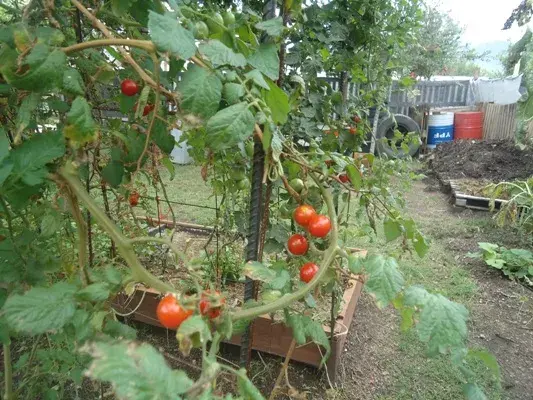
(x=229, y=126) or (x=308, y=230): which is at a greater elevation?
(x=229, y=126)

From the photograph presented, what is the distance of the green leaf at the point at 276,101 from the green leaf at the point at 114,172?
1.58ft

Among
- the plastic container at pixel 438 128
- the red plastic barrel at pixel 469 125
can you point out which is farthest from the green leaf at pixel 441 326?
the red plastic barrel at pixel 469 125

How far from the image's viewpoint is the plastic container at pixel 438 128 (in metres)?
8.10

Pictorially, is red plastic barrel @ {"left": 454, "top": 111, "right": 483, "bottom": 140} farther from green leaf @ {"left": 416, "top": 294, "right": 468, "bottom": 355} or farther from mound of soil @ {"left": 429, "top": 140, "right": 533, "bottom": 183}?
green leaf @ {"left": 416, "top": 294, "right": 468, "bottom": 355}

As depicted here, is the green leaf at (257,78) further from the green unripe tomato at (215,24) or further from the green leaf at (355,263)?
the green leaf at (355,263)

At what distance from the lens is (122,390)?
1.24 feet

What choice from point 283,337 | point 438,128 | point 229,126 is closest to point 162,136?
point 229,126

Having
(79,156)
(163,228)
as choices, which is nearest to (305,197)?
(79,156)

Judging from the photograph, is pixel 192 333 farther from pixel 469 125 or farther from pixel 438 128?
pixel 469 125

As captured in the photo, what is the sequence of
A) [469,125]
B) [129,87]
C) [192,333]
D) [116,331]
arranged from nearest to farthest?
[192,333]
[116,331]
[129,87]
[469,125]

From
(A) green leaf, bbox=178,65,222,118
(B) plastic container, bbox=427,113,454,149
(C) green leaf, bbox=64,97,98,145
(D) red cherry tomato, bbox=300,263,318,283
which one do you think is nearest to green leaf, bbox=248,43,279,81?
(A) green leaf, bbox=178,65,222,118

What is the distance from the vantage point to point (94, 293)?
25.9 inches

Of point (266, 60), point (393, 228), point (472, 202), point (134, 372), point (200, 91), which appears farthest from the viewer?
point (472, 202)

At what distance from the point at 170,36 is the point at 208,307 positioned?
1.37ft
